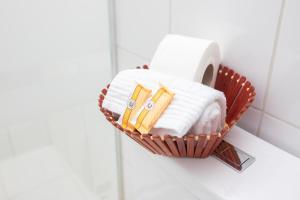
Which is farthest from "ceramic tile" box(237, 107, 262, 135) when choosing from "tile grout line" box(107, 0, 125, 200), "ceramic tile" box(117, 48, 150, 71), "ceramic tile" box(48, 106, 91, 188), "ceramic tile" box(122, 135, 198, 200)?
"ceramic tile" box(48, 106, 91, 188)

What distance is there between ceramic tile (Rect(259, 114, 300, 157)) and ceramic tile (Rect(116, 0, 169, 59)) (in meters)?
0.29

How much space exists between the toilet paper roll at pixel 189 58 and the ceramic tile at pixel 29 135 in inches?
21.0

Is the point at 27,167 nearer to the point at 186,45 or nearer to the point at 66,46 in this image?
the point at 66,46

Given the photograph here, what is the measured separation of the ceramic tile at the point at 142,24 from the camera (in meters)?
0.65

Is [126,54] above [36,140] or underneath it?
above

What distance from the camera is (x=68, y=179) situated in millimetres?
1062

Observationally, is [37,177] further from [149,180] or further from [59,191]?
[149,180]

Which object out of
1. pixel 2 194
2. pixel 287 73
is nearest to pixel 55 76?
pixel 2 194

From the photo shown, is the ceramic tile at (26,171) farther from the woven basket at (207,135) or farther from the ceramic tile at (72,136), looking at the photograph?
the woven basket at (207,135)

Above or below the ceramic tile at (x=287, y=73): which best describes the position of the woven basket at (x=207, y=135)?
below

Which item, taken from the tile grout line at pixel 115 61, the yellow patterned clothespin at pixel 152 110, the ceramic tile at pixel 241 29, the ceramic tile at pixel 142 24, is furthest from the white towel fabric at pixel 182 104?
the tile grout line at pixel 115 61

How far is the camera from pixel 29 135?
917 millimetres

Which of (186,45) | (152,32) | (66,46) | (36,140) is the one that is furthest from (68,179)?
(186,45)

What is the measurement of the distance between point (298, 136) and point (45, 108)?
691 millimetres
